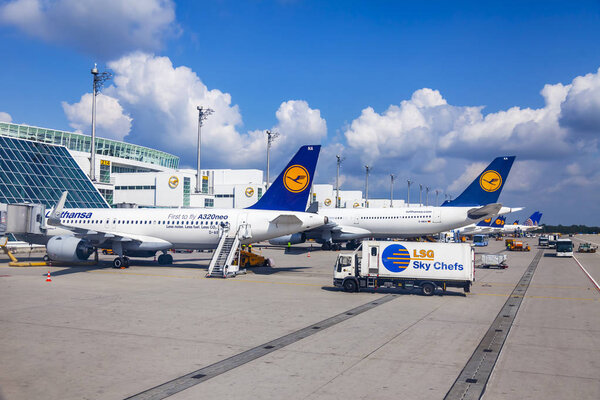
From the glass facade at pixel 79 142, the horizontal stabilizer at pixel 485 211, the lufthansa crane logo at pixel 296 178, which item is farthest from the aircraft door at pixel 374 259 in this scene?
the glass facade at pixel 79 142

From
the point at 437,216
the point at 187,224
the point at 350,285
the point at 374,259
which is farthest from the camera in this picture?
the point at 437,216

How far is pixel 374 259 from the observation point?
24.9 metres

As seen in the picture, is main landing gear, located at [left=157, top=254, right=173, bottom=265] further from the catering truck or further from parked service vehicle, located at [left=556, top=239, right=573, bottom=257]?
parked service vehicle, located at [left=556, top=239, right=573, bottom=257]

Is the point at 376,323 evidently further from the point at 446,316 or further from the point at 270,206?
the point at 270,206

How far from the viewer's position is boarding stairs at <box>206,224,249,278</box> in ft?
103

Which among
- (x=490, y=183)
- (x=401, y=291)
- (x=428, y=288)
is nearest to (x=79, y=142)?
(x=490, y=183)

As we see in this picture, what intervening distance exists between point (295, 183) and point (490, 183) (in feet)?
85.3

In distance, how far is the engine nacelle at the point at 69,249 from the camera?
1321 inches

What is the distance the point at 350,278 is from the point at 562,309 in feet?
33.6

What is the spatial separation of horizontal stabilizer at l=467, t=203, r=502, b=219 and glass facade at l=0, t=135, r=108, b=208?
145ft

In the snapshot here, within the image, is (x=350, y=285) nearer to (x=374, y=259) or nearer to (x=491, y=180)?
(x=374, y=259)

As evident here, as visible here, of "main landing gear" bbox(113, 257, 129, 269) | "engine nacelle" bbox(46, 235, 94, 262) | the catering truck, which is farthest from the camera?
"main landing gear" bbox(113, 257, 129, 269)

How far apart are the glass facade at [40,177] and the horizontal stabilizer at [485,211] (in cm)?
4431

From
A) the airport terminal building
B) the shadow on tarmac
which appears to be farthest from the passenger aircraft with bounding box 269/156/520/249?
the airport terminal building
